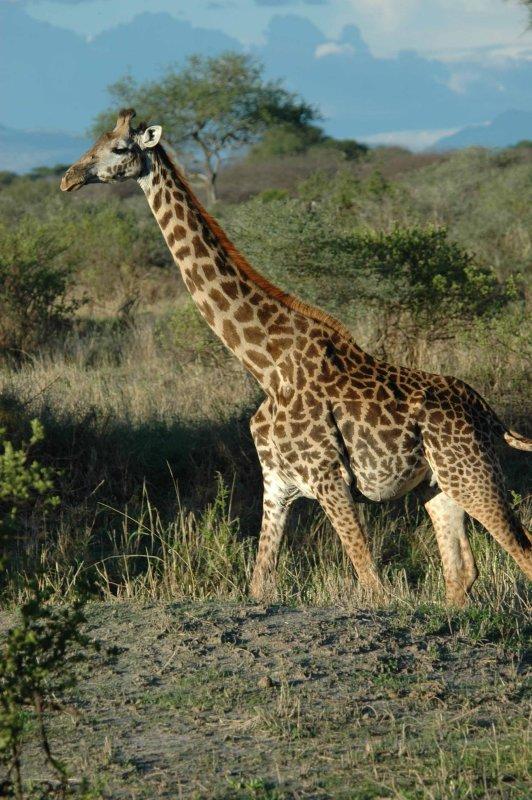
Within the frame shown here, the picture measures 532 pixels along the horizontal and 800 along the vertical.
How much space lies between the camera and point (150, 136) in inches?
282

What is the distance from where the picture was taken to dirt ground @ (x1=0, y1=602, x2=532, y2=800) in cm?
443

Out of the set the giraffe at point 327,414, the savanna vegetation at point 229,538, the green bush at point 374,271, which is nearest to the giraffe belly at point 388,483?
the giraffe at point 327,414

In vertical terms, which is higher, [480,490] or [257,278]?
[257,278]

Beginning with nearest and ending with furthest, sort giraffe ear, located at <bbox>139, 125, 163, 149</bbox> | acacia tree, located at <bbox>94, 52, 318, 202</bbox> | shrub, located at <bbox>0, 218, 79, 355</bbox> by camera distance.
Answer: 1. giraffe ear, located at <bbox>139, 125, 163, 149</bbox>
2. shrub, located at <bbox>0, 218, 79, 355</bbox>
3. acacia tree, located at <bbox>94, 52, 318, 202</bbox>

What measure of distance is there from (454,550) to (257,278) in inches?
Answer: 77.4

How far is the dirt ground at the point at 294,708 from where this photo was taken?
4.43 metres

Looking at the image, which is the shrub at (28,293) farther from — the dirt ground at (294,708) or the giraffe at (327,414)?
the dirt ground at (294,708)

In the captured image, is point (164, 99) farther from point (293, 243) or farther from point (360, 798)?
point (360, 798)

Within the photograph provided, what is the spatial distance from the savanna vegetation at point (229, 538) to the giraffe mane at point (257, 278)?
1407mm

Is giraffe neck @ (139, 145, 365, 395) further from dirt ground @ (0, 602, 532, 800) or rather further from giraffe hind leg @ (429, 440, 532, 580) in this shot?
dirt ground @ (0, 602, 532, 800)

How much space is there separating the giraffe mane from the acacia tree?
32.3 metres

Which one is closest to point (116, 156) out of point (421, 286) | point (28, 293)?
point (421, 286)

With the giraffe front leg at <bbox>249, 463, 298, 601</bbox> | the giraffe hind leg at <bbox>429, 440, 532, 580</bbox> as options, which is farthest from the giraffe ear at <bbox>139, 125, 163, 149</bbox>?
the giraffe hind leg at <bbox>429, 440, 532, 580</bbox>

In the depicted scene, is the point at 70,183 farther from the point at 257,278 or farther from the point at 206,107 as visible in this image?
the point at 206,107
